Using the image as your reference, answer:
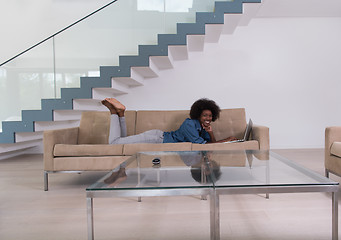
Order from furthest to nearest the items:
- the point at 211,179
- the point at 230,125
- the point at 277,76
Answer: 1. the point at 277,76
2. the point at 230,125
3. the point at 211,179

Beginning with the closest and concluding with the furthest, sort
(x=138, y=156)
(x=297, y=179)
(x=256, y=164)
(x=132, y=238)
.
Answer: (x=297, y=179) < (x=132, y=238) < (x=256, y=164) < (x=138, y=156)

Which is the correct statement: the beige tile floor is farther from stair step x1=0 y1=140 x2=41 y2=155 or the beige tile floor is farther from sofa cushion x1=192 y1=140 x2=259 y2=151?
stair step x1=0 y1=140 x2=41 y2=155

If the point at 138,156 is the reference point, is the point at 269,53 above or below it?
above

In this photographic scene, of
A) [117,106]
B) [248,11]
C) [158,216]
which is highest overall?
[248,11]

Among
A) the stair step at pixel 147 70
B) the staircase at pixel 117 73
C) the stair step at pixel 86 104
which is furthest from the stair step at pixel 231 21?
the stair step at pixel 86 104

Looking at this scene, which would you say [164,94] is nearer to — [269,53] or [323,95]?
[269,53]

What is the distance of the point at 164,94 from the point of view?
207 inches

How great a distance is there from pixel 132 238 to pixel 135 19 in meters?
3.40

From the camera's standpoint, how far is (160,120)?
338 centimetres

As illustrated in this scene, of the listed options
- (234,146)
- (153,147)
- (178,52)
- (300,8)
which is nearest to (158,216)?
(153,147)

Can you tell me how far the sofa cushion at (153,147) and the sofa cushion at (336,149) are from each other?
1.34 metres

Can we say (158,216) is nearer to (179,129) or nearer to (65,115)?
(179,129)

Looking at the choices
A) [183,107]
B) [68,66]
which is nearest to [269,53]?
[183,107]

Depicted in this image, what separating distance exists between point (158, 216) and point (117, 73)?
2.61m
